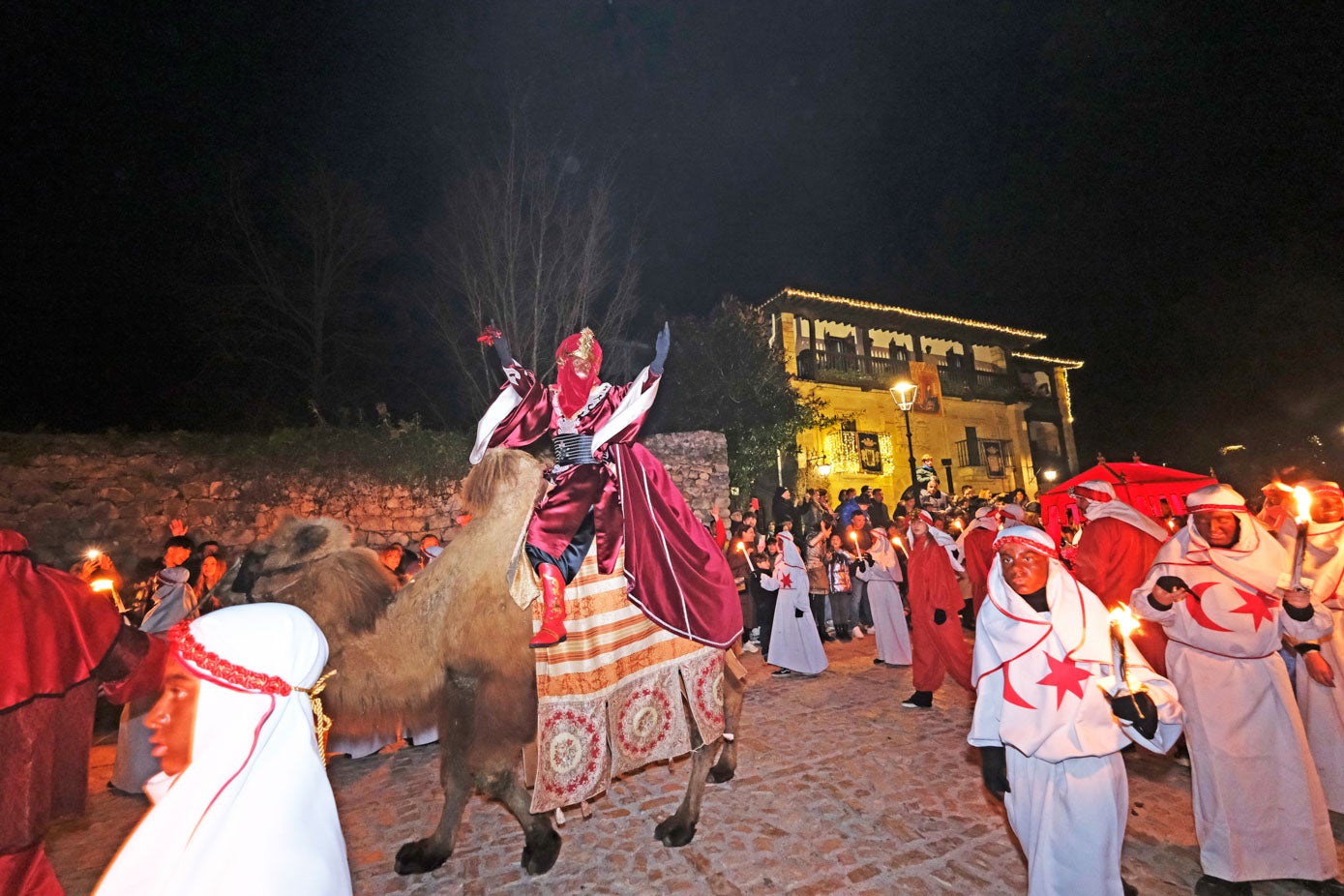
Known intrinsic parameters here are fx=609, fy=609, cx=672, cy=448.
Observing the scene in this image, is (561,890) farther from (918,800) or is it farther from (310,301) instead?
(310,301)

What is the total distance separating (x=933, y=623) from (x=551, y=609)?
4648mm

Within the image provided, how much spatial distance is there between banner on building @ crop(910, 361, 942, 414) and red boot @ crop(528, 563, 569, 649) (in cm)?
2914

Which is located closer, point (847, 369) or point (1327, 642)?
point (1327, 642)

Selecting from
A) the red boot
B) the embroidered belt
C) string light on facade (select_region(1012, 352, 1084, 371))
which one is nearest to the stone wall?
the embroidered belt

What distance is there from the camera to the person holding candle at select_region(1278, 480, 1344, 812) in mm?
3863

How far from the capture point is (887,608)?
349 inches

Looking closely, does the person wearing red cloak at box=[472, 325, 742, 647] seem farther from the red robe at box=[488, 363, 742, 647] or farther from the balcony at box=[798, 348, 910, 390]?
the balcony at box=[798, 348, 910, 390]

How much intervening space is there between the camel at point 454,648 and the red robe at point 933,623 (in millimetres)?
3627

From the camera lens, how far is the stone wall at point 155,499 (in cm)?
959

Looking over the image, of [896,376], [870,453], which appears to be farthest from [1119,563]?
[896,376]

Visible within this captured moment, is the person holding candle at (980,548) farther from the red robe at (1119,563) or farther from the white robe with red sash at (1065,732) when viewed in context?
the white robe with red sash at (1065,732)

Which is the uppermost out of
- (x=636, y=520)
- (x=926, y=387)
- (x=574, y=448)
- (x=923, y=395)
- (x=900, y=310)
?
(x=900, y=310)

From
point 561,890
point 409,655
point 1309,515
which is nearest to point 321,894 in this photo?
point 409,655

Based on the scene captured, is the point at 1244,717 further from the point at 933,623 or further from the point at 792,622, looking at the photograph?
the point at 792,622
